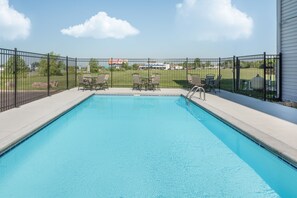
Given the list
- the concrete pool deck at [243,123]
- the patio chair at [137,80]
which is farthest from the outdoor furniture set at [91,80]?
the concrete pool deck at [243,123]

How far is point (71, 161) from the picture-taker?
180 inches

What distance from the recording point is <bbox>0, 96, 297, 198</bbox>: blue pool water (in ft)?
11.6

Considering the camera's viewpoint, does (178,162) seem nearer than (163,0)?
Yes

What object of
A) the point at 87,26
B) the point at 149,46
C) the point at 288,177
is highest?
the point at 87,26

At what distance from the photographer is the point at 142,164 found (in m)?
4.41

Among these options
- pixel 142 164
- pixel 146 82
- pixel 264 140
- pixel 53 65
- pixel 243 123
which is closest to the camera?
pixel 142 164

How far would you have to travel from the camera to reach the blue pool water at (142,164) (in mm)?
3525

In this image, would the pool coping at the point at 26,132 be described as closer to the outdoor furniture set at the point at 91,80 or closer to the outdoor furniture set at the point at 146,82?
the outdoor furniture set at the point at 91,80

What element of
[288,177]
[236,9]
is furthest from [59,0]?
[288,177]

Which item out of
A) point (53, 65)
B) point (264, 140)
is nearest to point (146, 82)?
point (53, 65)

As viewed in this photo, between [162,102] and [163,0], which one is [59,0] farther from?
[162,102]

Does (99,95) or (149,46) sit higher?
(149,46)

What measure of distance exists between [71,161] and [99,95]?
8744 millimetres

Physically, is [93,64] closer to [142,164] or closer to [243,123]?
[243,123]
